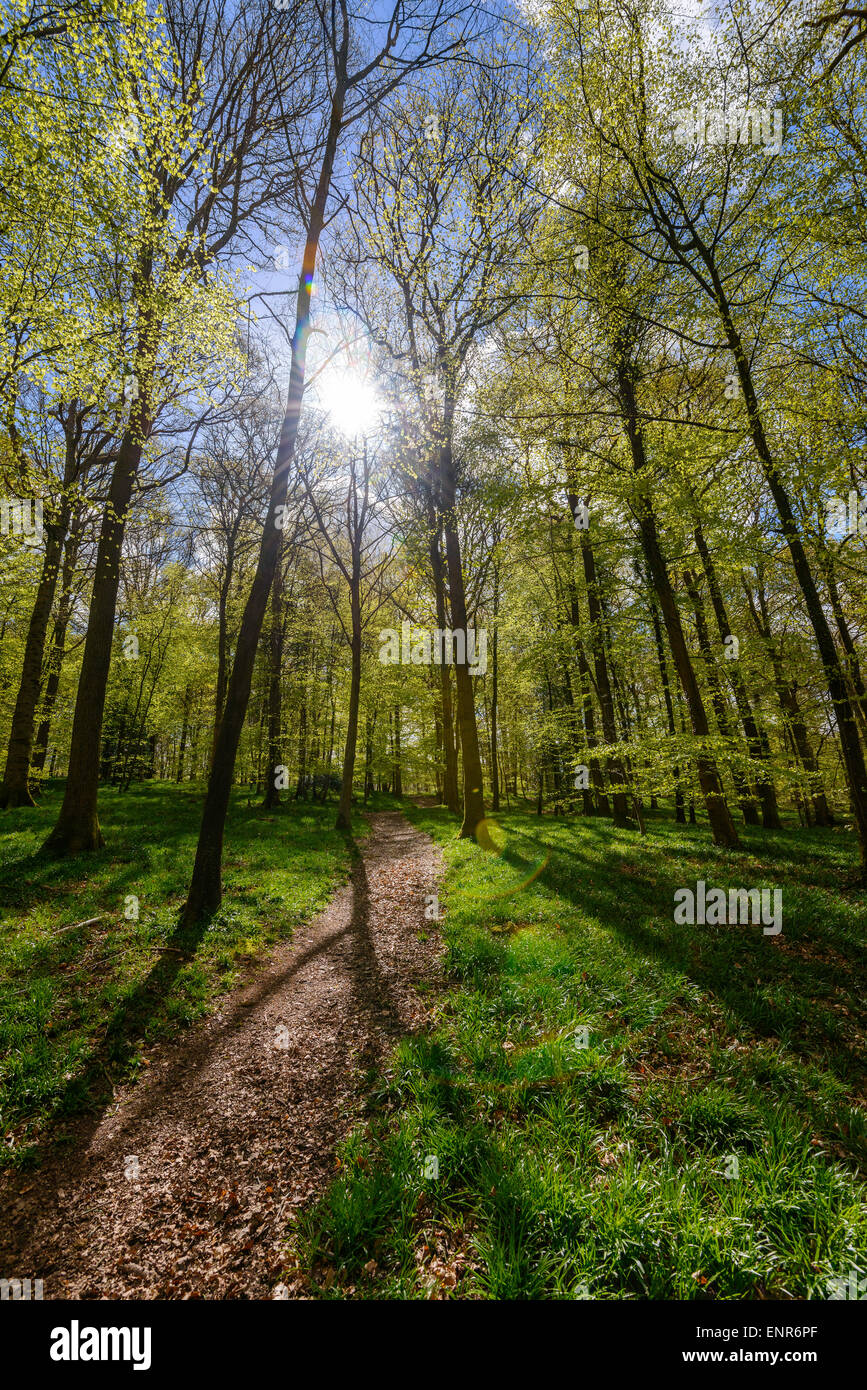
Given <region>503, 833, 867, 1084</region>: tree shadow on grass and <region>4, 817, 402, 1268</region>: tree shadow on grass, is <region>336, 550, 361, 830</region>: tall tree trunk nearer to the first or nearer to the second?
<region>4, 817, 402, 1268</region>: tree shadow on grass

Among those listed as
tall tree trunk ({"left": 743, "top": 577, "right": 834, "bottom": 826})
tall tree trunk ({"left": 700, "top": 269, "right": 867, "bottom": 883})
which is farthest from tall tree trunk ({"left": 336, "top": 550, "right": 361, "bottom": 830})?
tall tree trunk ({"left": 743, "top": 577, "right": 834, "bottom": 826})

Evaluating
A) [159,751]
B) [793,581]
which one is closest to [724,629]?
[793,581]

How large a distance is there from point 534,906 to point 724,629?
13.2 m

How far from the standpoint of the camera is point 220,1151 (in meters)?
3.49

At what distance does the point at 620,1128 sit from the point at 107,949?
19.8 ft

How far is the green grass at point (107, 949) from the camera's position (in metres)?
3.97

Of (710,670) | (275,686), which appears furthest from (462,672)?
(275,686)

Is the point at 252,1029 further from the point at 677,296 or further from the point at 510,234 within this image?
the point at 510,234

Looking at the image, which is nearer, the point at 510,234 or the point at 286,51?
the point at 286,51

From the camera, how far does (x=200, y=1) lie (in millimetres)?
9727

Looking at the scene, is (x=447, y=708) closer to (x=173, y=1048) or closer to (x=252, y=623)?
(x=252, y=623)

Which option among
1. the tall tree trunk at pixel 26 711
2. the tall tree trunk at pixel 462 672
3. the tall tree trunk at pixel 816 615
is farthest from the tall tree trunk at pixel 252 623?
the tall tree trunk at pixel 26 711
